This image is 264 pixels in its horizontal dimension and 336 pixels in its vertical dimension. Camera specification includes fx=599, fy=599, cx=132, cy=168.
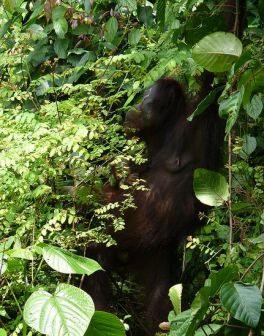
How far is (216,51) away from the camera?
52.1 inches

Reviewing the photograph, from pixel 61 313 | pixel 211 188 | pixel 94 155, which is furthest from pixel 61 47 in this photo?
pixel 61 313

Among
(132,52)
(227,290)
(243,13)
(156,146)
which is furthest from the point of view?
(156,146)

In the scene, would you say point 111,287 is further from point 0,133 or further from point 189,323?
point 189,323

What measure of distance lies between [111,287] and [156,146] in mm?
757

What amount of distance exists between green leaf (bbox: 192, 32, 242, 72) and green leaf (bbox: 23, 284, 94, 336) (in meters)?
0.57

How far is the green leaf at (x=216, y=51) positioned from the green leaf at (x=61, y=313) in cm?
57

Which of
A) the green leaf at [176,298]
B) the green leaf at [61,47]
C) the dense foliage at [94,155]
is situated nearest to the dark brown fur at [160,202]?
the dense foliage at [94,155]

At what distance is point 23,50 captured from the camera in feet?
9.75

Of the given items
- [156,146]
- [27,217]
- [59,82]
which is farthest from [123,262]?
[59,82]

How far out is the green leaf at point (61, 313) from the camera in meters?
1.14

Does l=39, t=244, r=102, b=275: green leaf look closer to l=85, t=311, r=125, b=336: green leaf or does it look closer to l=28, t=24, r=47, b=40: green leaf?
l=85, t=311, r=125, b=336: green leaf

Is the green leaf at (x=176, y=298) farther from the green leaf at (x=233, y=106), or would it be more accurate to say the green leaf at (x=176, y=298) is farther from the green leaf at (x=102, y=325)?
the green leaf at (x=233, y=106)

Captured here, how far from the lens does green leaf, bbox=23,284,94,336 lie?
3.75 feet

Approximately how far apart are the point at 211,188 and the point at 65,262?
0.49 metres
